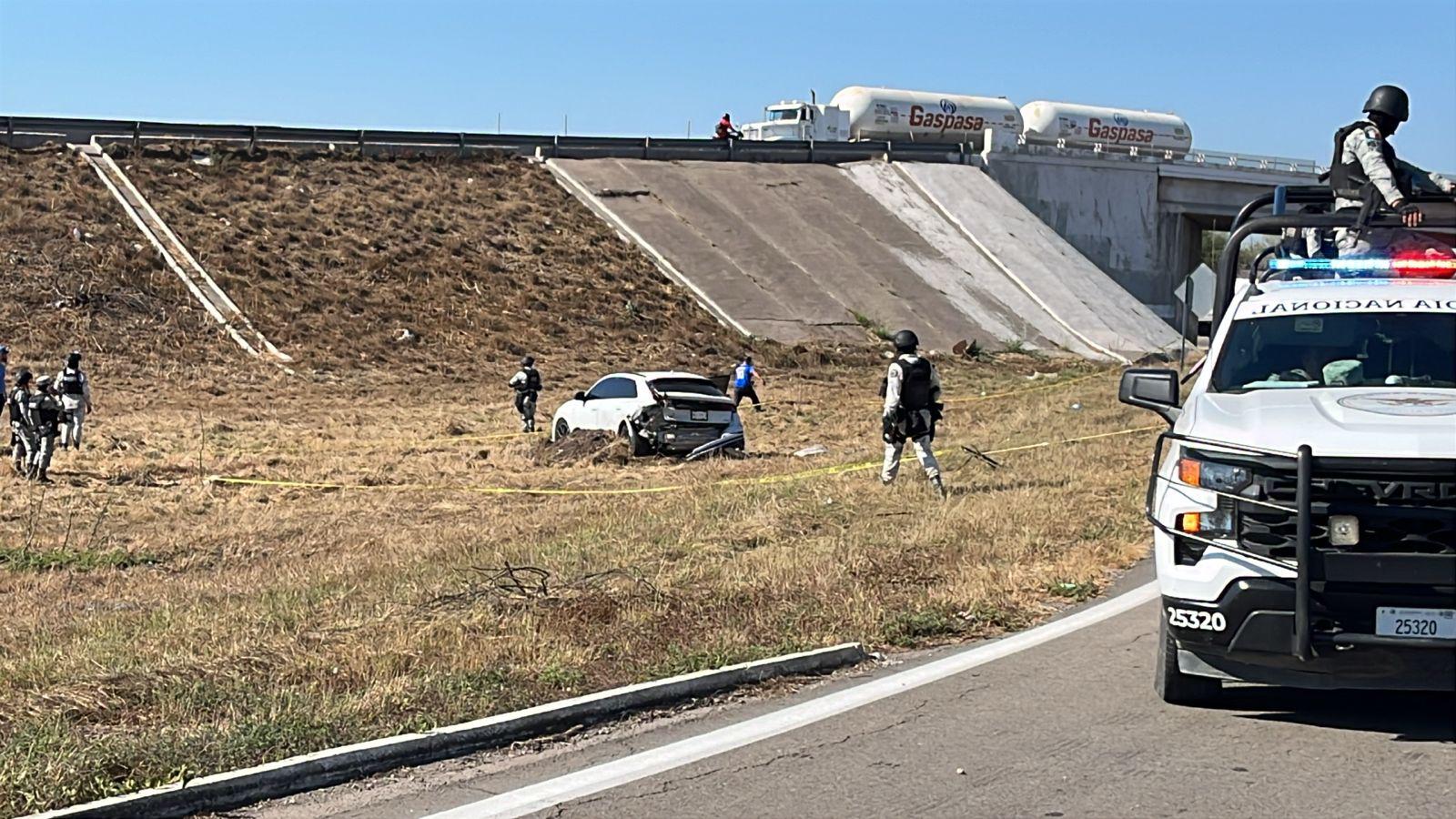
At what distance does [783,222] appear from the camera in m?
54.7

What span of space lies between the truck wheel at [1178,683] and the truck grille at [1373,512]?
92 cm

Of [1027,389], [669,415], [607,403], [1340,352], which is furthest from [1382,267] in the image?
[1027,389]

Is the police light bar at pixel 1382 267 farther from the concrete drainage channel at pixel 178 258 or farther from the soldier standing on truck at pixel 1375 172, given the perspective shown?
the concrete drainage channel at pixel 178 258

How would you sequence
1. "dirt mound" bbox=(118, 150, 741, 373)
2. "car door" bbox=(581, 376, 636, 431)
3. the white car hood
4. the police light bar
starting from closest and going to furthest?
the white car hood < the police light bar < "car door" bbox=(581, 376, 636, 431) < "dirt mound" bbox=(118, 150, 741, 373)

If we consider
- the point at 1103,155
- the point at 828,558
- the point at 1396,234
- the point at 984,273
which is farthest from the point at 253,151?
the point at 1396,234

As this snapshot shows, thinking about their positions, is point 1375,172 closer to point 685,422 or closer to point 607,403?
point 685,422

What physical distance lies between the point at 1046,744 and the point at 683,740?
1.49 meters

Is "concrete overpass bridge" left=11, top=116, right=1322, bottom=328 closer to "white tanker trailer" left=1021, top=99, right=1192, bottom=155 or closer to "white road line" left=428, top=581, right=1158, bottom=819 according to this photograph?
"white tanker trailer" left=1021, top=99, right=1192, bottom=155

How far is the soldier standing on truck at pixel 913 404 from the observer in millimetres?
15742

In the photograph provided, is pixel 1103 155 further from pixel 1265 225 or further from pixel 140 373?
pixel 1265 225

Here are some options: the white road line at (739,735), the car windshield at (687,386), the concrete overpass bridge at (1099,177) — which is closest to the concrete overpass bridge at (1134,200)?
the concrete overpass bridge at (1099,177)

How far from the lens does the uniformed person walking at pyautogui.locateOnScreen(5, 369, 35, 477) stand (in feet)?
66.5

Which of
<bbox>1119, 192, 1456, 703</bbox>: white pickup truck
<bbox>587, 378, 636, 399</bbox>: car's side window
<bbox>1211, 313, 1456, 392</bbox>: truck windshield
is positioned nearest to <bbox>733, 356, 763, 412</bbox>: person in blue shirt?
<bbox>587, 378, 636, 399</bbox>: car's side window

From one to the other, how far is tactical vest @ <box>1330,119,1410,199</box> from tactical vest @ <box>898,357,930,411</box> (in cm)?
704
